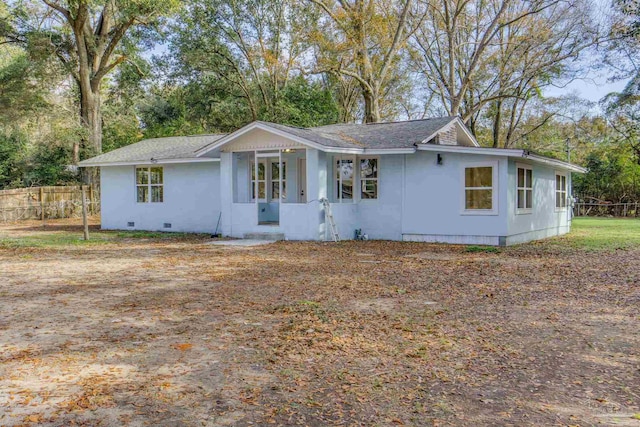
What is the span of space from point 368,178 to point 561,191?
7931 mm

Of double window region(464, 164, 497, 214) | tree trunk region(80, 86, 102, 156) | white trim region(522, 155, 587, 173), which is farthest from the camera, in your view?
tree trunk region(80, 86, 102, 156)

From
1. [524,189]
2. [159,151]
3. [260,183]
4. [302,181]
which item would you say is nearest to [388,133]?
[302,181]

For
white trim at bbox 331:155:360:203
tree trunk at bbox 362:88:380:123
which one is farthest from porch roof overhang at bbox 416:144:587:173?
tree trunk at bbox 362:88:380:123

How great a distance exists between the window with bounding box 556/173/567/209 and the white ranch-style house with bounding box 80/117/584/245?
43mm

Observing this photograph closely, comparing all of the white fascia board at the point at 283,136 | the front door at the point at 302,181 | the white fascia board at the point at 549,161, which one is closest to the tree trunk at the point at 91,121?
the white fascia board at the point at 283,136

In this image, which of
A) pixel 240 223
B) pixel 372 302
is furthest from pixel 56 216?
pixel 372 302

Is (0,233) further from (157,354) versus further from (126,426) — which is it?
(126,426)

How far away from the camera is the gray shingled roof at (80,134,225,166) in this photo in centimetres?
1711

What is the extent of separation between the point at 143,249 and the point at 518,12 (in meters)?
22.7

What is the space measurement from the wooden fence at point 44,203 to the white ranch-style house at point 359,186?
6.76m

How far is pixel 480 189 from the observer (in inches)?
512

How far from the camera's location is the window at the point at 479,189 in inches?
506

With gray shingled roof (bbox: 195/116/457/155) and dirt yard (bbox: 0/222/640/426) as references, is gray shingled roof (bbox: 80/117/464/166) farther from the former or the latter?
dirt yard (bbox: 0/222/640/426)

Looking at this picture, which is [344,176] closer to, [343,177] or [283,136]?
[343,177]
